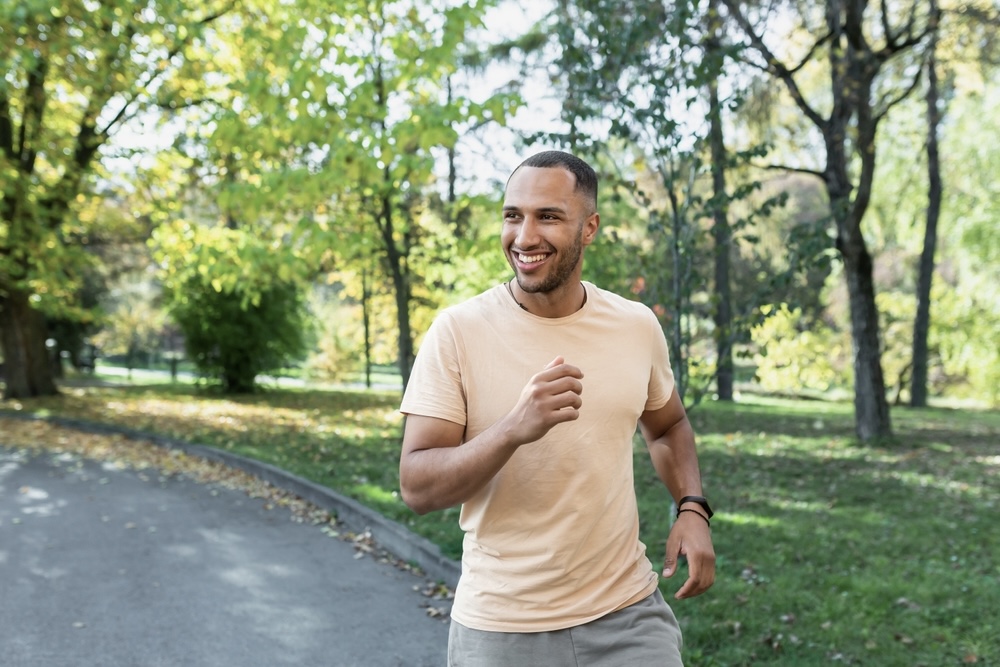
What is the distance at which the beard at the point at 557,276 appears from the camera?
7.32ft

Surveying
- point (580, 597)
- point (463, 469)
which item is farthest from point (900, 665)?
point (463, 469)

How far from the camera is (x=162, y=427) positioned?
15594 mm

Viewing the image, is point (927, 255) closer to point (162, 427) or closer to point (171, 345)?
point (162, 427)

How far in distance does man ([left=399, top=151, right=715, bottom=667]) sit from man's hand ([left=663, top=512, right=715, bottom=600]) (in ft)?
0.05

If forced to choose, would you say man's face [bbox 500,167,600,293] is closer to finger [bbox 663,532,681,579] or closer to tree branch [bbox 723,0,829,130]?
finger [bbox 663,532,681,579]

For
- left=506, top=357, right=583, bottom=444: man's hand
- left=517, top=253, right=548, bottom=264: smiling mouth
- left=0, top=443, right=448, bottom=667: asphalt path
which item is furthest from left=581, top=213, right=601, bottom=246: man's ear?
left=0, top=443, right=448, bottom=667: asphalt path

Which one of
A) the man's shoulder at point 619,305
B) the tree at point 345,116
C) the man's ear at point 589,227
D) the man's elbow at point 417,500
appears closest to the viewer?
the man's elbow at point 417,500

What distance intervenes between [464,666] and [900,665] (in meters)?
3.42

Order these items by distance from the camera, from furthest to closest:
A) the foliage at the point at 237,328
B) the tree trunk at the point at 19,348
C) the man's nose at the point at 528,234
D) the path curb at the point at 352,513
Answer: the foliage at the point at 237,328 < the tree trunk at the point at 19,348 < the path curb at the point at 352,513 < the man's nose at the point at 528,234

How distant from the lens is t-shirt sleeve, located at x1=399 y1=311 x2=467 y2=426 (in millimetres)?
2115

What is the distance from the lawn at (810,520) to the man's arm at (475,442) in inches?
125

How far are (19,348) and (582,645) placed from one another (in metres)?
22.3

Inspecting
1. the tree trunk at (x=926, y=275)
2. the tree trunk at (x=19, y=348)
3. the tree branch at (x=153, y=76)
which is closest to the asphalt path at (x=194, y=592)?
the tree branch at (x=153, y=76)

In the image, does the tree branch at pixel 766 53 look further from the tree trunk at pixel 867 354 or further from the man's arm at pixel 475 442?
the man's arm at pixel 475 442
